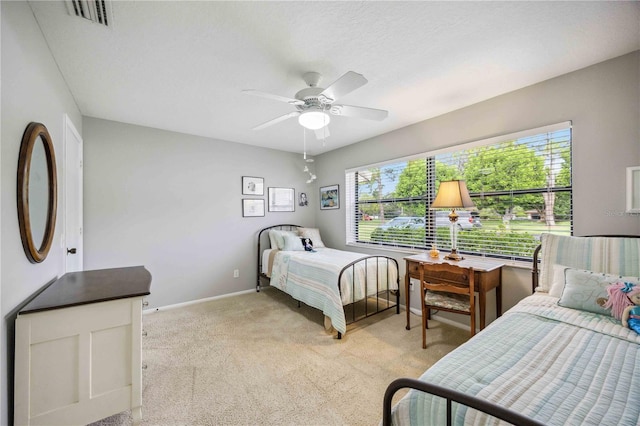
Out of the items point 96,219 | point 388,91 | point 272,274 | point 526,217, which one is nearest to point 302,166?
point 272,274

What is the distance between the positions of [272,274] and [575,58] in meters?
3.87

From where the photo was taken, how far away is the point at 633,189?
196 centimetres

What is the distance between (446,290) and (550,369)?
141 centimetres

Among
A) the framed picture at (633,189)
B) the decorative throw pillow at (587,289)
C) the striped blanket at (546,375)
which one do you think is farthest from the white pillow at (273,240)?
the framed picture at (633,189)

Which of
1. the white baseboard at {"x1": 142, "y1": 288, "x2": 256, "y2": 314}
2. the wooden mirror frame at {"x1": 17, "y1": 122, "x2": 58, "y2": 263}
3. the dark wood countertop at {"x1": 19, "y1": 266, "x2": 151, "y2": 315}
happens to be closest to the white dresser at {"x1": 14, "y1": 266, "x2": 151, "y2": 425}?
the dark wood countertop at {"x1": 19, "y1": 266, "x2": 151, "y2": 315}

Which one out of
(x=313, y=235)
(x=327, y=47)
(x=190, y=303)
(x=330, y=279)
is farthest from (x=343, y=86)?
(x=190, y=303)

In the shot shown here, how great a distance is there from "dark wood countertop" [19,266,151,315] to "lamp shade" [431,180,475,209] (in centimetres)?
253

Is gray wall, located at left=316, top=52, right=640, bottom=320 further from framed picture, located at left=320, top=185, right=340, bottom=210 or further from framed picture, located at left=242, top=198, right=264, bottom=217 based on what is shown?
framed picture, located at left=242, top=198, right=264, bottom=217

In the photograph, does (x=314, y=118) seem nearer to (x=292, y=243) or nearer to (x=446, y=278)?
(x=446, y=278)

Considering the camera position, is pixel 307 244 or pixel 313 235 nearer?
pixel 307 244

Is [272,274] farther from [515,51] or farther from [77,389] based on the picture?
[515,51]

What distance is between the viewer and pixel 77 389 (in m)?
1.43

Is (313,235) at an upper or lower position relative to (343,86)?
lower

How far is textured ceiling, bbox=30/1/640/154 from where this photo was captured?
1562mm
